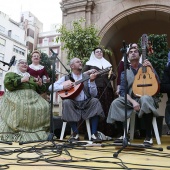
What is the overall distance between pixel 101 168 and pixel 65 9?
605 centimetres

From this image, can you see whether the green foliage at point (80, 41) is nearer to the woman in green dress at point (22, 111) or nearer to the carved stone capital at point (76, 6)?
the carved stone capital at point (76, 6)

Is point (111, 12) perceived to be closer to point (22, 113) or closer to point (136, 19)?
point (136, 19)

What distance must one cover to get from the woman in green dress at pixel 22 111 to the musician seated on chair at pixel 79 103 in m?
0.40

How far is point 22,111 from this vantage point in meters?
3.43

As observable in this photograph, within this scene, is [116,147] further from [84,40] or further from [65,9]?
[65,9]

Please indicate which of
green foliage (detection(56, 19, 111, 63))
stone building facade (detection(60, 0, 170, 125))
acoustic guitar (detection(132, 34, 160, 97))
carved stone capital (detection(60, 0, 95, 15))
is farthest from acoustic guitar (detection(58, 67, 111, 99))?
carved stone capital (detection(60, 0, 95, 15))

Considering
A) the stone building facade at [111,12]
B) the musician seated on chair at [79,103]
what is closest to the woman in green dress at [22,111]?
the musician seated on chair at [79,103]

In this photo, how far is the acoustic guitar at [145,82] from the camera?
2.95 m

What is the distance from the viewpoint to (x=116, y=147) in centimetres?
251

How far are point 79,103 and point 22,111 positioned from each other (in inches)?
30.9

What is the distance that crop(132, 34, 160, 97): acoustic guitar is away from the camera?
116 inches

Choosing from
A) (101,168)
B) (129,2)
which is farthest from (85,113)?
(129,2)

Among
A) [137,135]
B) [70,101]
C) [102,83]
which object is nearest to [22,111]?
[70,101]

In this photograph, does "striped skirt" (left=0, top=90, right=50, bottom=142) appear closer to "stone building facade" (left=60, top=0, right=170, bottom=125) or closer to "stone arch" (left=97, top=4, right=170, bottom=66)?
"stone building facade" (left=60, top=0, right=170, bottom=125)
